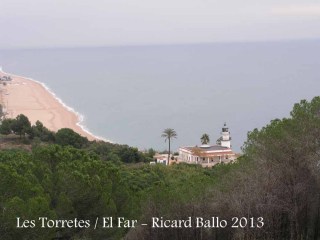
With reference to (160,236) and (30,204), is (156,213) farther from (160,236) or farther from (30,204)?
(30,204)

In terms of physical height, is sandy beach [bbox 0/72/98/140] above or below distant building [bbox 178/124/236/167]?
above

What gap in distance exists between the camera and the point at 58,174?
1196cm

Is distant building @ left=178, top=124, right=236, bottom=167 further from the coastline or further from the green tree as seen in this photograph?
the green tree

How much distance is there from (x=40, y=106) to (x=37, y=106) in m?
0.37

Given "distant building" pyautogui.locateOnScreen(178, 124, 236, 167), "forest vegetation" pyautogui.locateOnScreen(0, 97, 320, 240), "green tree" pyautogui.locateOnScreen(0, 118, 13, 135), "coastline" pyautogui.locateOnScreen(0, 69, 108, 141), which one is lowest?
"forest vegetation" pyautogui.locateOnScreen(0, 97, 320, 240)

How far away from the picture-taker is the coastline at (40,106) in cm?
5275

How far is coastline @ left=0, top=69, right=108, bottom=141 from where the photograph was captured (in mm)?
52750

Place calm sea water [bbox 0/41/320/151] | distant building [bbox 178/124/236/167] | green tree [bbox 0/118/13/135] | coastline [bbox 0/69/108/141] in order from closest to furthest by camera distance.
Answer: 1. distant building [bbox 178/124/236/167]
2. green tree [bbox 0/118/13/135]
3. coastline [bbox 0/69/108/141]
4. calm sea water [bbox 0/41/320/151]

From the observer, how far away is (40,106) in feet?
211

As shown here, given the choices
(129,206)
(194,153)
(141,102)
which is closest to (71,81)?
(141,102)

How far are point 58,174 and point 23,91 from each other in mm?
67517

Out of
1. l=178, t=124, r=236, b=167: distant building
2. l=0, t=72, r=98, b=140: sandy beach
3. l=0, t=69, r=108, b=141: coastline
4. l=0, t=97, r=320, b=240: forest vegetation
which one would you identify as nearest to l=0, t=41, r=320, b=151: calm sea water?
l=0, t=69, r=108, b=141: coastline

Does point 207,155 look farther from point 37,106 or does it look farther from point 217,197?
point 37,106

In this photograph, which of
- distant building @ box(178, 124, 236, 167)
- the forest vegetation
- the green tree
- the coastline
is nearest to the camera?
the forest vegetation
